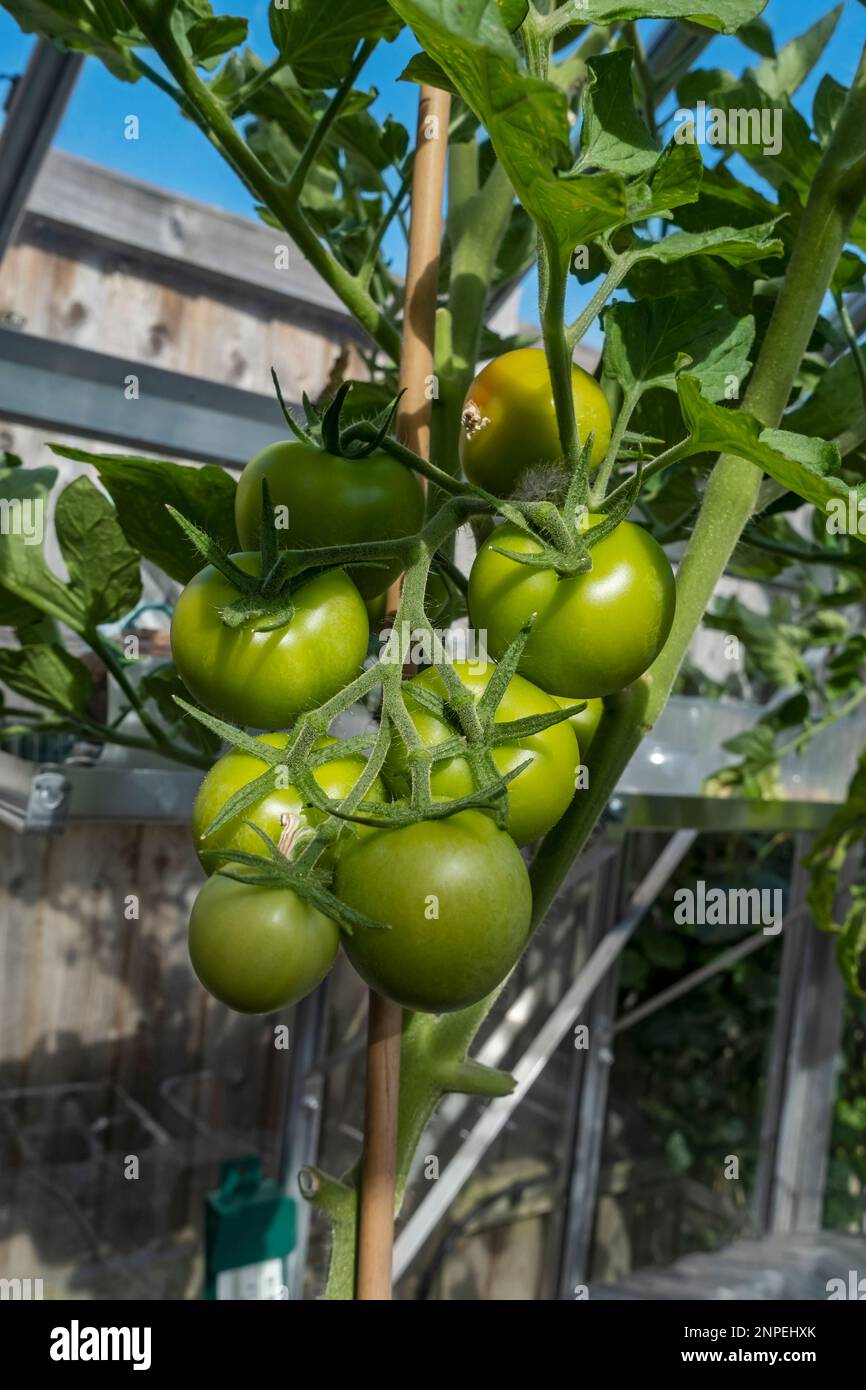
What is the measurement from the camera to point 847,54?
1.22 metres

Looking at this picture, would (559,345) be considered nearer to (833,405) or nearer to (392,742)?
(392,742)

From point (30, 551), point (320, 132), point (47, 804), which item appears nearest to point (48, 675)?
point (30, 551)

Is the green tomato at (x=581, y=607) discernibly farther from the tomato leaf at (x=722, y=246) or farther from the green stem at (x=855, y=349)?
the green stem at (x=855, y=349)

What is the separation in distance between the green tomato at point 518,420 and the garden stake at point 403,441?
30mm

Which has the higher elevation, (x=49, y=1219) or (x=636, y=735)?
(x=636, y=735)

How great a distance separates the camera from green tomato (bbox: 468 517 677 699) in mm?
257

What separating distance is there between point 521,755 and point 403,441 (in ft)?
0.41

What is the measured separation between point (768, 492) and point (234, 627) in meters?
0.21

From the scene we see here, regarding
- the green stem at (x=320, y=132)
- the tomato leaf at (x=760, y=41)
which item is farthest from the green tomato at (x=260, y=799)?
the tomato leaf at (x=760, y=41)

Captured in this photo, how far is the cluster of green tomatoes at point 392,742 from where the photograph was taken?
23 centimetres

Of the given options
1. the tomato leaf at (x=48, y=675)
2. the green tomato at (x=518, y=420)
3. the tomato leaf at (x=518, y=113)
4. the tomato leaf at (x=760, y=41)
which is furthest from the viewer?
the tomato leaf at (x=760, y=41)

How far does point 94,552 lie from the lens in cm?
53
